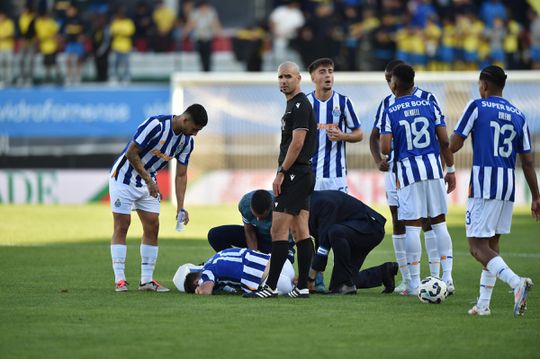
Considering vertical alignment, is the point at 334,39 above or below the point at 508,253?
above

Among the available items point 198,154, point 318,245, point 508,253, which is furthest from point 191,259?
point 198,154

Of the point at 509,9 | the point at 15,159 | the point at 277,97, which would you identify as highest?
the point at 509,9

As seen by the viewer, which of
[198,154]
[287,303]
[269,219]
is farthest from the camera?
[198,154]

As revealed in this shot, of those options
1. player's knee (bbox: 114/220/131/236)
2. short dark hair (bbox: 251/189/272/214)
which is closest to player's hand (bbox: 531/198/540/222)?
short dark hair (bbox: 251/189/272/214)

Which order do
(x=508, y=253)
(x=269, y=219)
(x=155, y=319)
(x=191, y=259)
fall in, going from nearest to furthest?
(x=155, y=319) < (x=269, y=219) < (x=191, y=259) < (x=508, y=253)

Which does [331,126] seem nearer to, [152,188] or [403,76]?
[403,76]

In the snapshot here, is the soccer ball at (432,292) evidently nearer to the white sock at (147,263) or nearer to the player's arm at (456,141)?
the player's arm at (456,141)

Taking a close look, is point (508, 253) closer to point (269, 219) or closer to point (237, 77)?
point (269, 219)

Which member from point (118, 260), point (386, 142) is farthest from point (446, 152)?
point (118, 260)

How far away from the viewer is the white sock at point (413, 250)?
32.6 feet

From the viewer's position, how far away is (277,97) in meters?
25.9

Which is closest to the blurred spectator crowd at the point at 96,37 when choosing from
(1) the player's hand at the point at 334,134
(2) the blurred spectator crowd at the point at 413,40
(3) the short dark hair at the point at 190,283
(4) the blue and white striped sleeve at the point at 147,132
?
(2) the blurred spectator crowd at the point at 413,40

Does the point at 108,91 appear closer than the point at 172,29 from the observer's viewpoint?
Yes

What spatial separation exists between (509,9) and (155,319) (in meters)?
22.6
